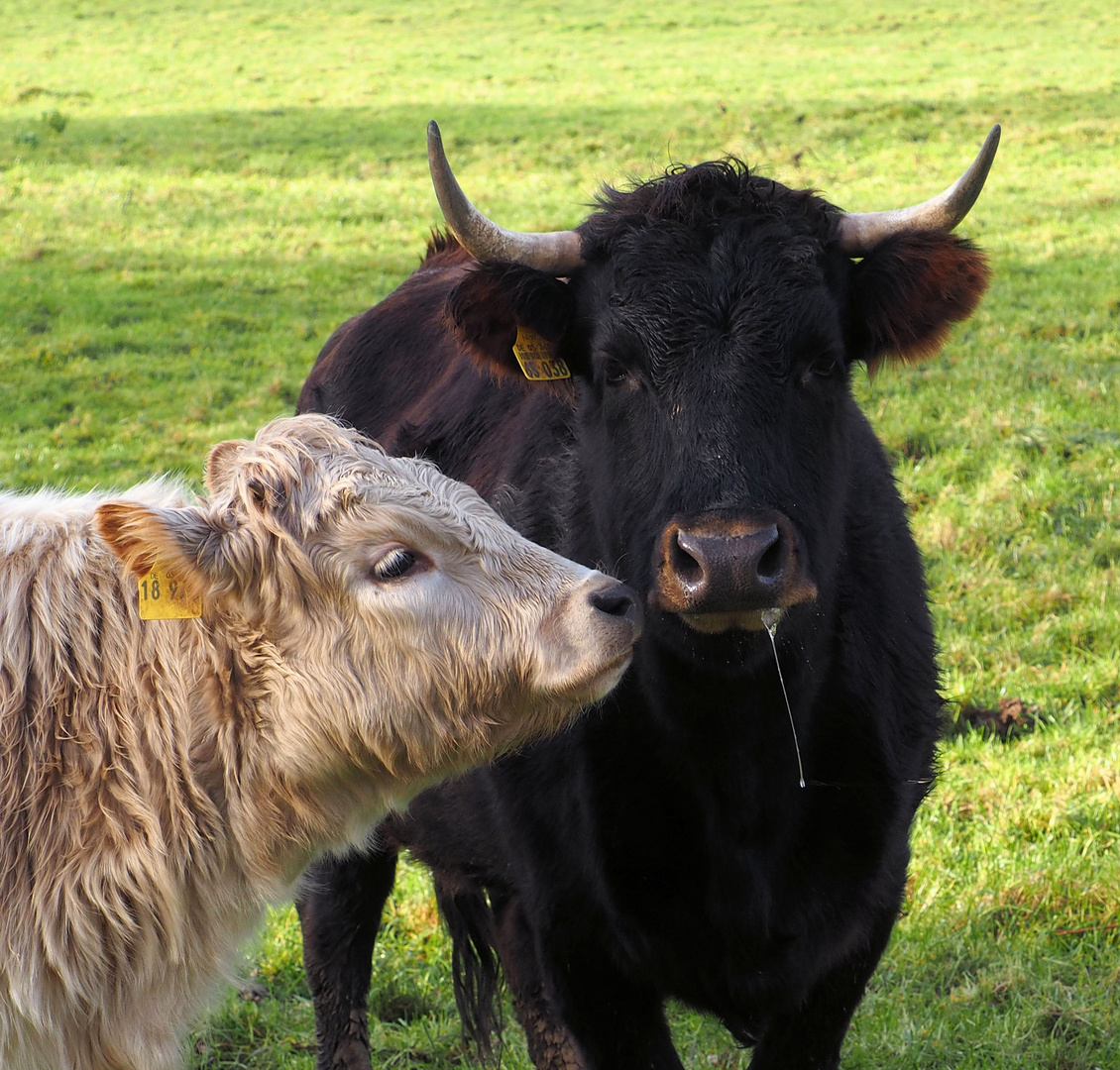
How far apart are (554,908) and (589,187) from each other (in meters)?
15.3

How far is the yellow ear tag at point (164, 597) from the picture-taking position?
2645 mm

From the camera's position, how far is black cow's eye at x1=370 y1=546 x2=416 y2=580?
9.15ft

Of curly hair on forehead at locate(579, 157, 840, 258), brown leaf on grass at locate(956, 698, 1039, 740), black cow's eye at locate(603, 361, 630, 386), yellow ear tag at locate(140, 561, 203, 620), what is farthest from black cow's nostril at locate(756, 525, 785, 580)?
brown leaf on grass at locate(956, 698, 1039, 740)

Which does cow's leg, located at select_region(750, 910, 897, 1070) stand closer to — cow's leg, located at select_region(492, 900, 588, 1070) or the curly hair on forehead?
cow's leg, located at select_region(492, 900, 588, 1070)

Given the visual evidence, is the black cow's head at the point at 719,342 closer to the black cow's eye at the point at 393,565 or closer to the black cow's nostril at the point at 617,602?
the black cow's nostril at the point at 617,602

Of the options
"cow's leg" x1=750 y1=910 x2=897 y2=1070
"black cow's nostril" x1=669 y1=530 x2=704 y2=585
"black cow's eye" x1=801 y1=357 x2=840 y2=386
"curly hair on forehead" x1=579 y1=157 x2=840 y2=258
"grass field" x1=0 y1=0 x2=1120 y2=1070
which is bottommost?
"grass field" x1=0 y1=0 x2=1120 y2=1070

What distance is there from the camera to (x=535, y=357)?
12.0ft

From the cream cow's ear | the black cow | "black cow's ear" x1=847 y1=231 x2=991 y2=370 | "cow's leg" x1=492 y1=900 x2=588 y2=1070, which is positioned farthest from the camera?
"cow's leg" x1=492 y1=900 x2=588 y2=1070

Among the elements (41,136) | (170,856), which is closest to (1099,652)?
(170,856)

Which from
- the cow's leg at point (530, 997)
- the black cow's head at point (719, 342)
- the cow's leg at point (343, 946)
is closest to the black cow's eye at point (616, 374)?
the black cow's head at point (719, 342)

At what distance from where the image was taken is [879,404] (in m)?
9.06

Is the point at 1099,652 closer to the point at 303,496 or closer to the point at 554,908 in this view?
the point at 554,908

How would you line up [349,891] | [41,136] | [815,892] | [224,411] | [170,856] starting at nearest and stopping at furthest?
[170,856] → [815,892] → [349,891] → [224,411] → [41,136]

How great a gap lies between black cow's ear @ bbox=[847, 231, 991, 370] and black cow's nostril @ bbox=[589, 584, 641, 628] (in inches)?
47.5
